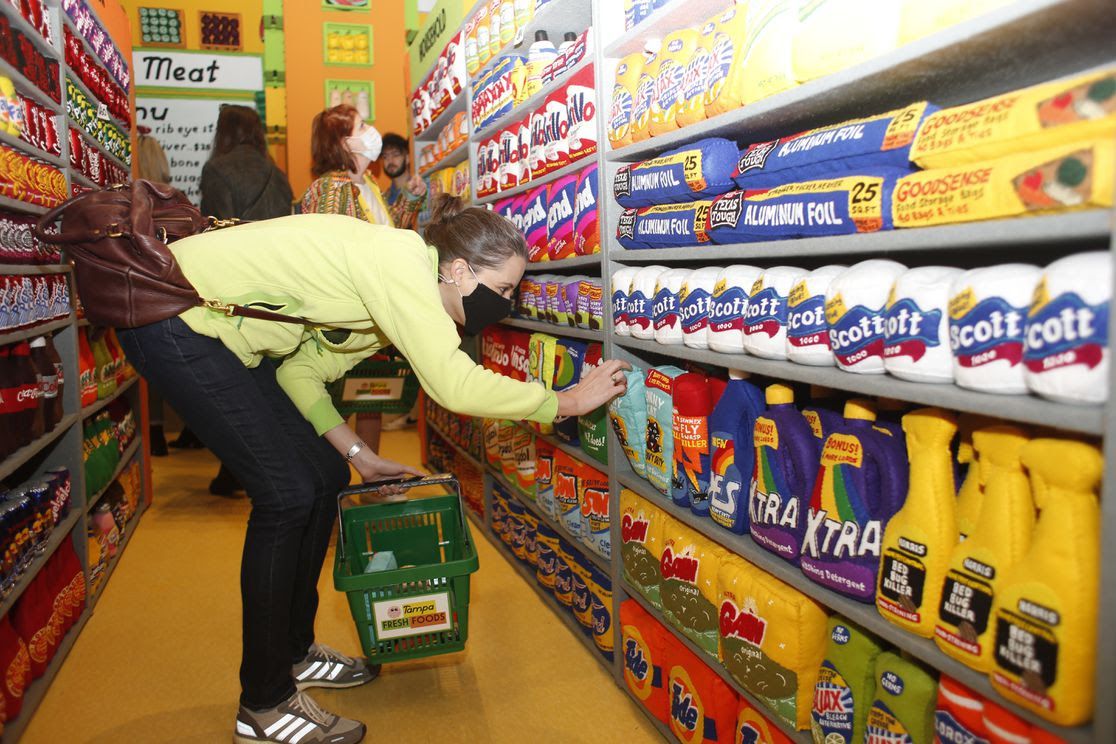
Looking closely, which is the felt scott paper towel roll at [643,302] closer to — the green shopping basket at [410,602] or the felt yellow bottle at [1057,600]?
the green shopping basket at [410,602]

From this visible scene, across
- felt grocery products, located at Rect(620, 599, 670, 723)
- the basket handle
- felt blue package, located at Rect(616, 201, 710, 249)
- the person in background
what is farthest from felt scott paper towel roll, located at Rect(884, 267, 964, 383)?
the person in background

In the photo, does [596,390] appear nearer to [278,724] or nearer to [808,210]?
[808,210]

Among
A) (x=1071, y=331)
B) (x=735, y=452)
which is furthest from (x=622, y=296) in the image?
(x=1071, y=331)

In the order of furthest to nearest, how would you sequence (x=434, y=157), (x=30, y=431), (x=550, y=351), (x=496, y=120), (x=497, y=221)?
(x=434, y=157) < (x=496, y=120) < (x=550, y=351) < (x=30, y=431) < (x=497, y=221)

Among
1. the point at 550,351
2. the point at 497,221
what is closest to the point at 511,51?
the point at 550,351

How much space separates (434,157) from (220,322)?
3031 mm

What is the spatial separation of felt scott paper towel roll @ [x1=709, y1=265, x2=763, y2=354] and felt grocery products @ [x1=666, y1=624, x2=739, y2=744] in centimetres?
84

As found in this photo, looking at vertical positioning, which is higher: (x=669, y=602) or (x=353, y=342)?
(x=353, y=342)

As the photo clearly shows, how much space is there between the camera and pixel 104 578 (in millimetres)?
3490

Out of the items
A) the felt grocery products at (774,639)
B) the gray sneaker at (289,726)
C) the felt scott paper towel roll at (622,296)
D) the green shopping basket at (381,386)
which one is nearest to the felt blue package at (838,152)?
the felt scott paper towel roll at (622,296)

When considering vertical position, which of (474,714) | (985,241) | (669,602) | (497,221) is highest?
(497,221)

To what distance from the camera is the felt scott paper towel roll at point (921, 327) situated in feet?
4.34

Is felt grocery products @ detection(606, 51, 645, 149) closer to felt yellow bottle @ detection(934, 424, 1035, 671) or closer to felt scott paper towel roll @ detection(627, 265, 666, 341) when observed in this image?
felt scott paper towel roll @ detection(627, 265, 666, 341)

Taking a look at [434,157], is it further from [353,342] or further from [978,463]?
[978,463]
